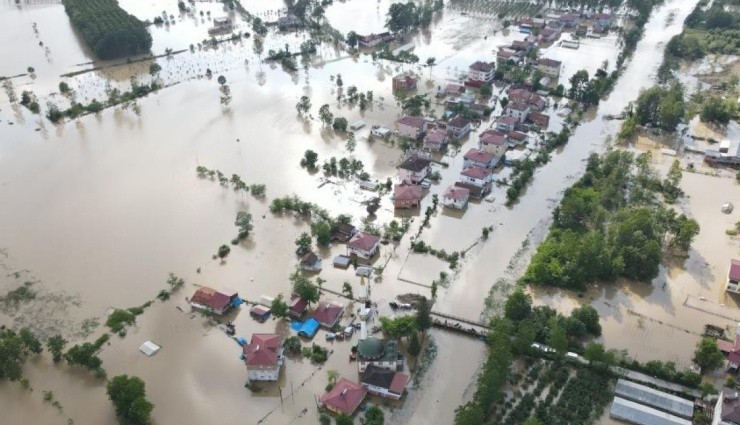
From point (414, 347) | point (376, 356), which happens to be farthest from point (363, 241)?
point (376, 356)

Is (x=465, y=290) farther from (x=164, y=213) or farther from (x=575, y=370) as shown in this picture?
(x=164, y=213)

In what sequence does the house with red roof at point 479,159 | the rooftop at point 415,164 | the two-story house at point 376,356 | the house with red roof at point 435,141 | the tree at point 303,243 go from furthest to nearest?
the house with red roof at point 435,141 < the house with red roof at point 479,159 < the rooftop at point 415,164 < the tree at point 303,243 < the two-story house at point 376,356

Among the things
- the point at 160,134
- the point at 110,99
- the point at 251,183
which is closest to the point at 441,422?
the point at 251,183

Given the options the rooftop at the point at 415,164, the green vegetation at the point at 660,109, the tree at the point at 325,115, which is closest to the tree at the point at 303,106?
the tree at the point at 325,115

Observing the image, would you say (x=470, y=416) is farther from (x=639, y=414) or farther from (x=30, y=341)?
(x=30, y=341)

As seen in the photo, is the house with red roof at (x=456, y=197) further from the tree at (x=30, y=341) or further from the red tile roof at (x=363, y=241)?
the tree at (x=30, y=341)

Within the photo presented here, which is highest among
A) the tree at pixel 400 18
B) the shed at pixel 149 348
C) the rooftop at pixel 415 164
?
the tree at pixel 400 18

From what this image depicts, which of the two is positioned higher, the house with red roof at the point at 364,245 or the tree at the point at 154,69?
the tree at the point at 154,69

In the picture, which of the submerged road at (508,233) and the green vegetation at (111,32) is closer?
the submerged road at (508,233)
